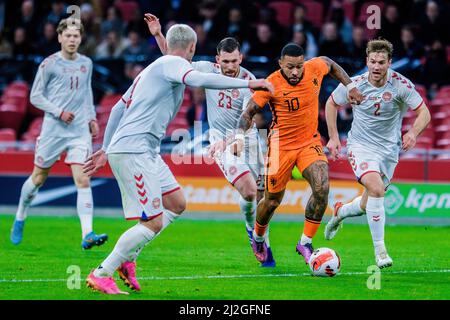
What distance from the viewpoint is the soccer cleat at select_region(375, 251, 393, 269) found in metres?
10.8

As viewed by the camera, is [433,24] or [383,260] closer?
[383,260]

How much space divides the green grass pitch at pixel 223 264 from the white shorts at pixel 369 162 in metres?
1.06

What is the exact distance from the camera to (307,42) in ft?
64.6

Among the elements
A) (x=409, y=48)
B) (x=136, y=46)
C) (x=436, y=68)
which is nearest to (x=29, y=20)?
(x=136, y=46)

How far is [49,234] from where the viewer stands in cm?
1520

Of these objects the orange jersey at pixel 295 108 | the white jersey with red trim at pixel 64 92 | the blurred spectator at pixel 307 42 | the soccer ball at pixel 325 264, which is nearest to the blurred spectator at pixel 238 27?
the blurred spectator at pixel 307 42

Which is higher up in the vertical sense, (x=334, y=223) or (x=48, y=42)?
(x=48, y=42)

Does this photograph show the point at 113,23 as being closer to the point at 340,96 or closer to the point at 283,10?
the point at 283,10

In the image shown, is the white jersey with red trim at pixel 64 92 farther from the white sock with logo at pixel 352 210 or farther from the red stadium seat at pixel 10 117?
the red stadium seat at pixel 10 117

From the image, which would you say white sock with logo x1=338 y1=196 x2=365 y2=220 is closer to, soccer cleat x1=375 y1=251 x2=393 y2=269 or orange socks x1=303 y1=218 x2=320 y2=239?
orange socks x1=303 y1=218 x2=320 y2=239

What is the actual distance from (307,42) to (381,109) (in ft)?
26.9

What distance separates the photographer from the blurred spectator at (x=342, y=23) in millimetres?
20281

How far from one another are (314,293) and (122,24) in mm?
13224

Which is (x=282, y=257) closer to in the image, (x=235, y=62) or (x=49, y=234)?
(x=235, y=62)
